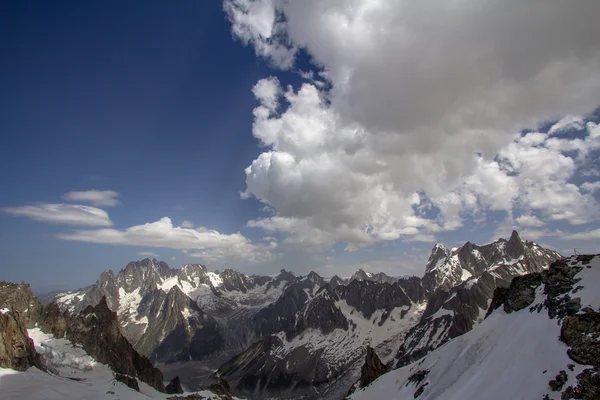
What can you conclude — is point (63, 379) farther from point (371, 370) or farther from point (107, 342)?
point (371, 370)

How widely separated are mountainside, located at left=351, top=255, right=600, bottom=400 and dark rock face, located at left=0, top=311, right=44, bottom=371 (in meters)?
94.0

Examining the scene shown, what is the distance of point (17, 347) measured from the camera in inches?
3369

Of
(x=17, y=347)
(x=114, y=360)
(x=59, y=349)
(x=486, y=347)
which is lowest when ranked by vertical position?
(x=114, y=360)

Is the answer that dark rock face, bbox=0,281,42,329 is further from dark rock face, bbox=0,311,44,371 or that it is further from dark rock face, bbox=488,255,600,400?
dark rock face, bbox=488,255,600,400

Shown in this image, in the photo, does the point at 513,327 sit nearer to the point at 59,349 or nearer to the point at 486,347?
the point at 486,347

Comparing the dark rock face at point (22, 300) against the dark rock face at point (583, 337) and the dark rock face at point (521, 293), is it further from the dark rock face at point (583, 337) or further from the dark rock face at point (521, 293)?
the dark rock face at point (583, 337)

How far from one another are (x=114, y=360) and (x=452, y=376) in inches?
5372

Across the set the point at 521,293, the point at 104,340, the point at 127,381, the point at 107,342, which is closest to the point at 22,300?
the point at 104,340

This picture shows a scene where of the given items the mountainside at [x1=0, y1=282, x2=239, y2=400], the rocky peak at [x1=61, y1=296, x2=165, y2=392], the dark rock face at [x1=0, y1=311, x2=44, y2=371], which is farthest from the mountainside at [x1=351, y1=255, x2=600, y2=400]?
the rocky peak at [x1=61, y1=296, x2=165, y2=392]

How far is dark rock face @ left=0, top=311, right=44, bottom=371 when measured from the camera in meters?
81.8

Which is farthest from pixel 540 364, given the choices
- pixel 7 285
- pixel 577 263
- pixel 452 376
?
pixel 7 285

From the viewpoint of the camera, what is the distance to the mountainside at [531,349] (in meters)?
31.8

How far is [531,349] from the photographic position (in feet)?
132

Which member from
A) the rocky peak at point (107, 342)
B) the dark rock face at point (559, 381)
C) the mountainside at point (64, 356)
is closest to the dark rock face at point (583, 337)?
the dark rock face at point (559, 381)
